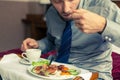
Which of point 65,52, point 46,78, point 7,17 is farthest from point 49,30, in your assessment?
point 7,17

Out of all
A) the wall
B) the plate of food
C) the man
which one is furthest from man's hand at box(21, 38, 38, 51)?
the wall

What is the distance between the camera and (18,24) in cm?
329

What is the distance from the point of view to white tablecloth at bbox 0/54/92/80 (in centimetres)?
93

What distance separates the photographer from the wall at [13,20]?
3.15 metres

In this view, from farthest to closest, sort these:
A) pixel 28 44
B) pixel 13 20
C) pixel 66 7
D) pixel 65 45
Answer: pixel 13 20, pixel 28 44, pixel 65 45, pixel 66 7

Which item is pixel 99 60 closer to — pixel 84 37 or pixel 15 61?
pixel 84 37

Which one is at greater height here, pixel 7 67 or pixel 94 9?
pixel 94 9

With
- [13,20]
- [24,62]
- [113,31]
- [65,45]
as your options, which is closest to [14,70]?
[24,62]

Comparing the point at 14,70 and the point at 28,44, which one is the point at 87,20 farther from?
the point at 28,44

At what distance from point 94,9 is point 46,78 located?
1.44ft

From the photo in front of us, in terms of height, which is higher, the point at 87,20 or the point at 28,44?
the point at 87,20

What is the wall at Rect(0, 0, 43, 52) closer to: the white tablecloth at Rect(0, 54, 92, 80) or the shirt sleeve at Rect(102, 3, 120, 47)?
the white tablecloth at Rect(0, 54, 92, 80)

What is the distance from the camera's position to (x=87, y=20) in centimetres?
91

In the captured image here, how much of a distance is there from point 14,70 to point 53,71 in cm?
16
